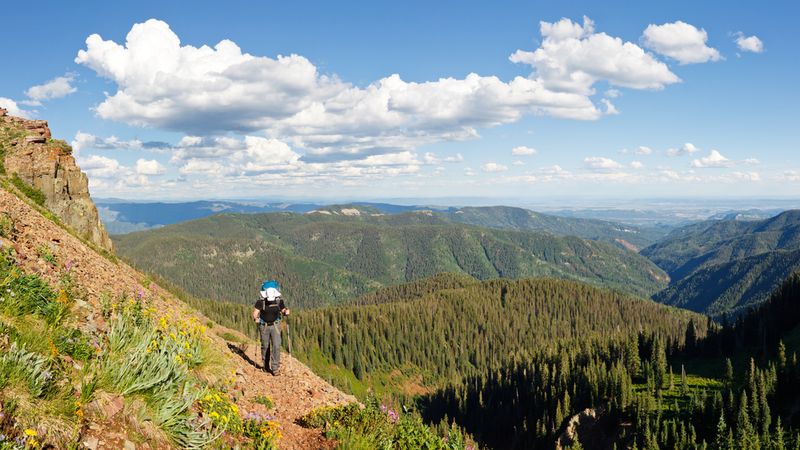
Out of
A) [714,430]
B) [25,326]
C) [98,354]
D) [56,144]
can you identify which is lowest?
[714,430]

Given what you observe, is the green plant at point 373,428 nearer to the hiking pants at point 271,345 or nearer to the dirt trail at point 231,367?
the dirt trail at point 231,367

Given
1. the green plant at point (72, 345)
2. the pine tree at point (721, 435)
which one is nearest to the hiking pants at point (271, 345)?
the green plant at point (72, 345)

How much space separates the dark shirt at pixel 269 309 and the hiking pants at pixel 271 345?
33 centimetres

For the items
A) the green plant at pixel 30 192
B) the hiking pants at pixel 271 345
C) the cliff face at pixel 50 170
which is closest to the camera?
the hiking pants at pixel 271 345

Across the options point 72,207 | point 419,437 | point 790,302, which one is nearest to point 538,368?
point 790,302

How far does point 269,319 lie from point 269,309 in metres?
0.50

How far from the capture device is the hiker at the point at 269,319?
2016 cm

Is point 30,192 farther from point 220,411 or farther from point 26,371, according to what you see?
point 26,371

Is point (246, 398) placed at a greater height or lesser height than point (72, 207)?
lesser

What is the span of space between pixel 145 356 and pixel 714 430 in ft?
467

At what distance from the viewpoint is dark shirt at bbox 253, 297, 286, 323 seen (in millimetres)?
20688

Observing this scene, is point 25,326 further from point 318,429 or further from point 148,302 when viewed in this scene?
point 148,302

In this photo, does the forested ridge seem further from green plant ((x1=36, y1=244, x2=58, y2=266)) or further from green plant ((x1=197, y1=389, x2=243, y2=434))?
green plant ((x1=36, y1=244, x2=58, y2=266))

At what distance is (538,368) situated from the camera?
19488 cm
